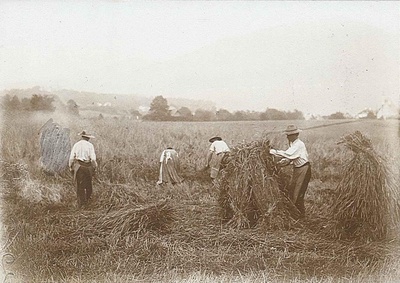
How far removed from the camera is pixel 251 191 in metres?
5.78

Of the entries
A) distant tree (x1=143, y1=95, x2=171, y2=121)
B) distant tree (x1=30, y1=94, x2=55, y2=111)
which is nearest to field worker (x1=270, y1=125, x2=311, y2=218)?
distant tree (x1=143, y1=95, x2=171, y2=121)

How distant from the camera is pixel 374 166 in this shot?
582 centimetres

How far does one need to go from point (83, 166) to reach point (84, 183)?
17cm

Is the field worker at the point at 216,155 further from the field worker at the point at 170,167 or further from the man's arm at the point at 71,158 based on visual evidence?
the man's arm at the point at 71,158

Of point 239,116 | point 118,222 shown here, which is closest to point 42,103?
point 118,222

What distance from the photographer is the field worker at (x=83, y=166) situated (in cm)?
581

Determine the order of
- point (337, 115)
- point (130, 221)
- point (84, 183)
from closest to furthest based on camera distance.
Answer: point (130, 221) < point (84, 183) < point (337, 115)

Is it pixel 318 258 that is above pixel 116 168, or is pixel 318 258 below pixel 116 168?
below

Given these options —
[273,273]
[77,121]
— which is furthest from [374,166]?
[77,121]

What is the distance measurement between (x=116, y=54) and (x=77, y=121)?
0.79m

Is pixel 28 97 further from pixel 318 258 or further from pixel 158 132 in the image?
pixel 318 258

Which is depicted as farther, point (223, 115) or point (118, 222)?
point (223, 115)

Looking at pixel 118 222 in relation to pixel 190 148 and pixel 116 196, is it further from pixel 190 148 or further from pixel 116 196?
pixel 190 148

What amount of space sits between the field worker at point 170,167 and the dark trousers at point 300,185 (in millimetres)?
1154
